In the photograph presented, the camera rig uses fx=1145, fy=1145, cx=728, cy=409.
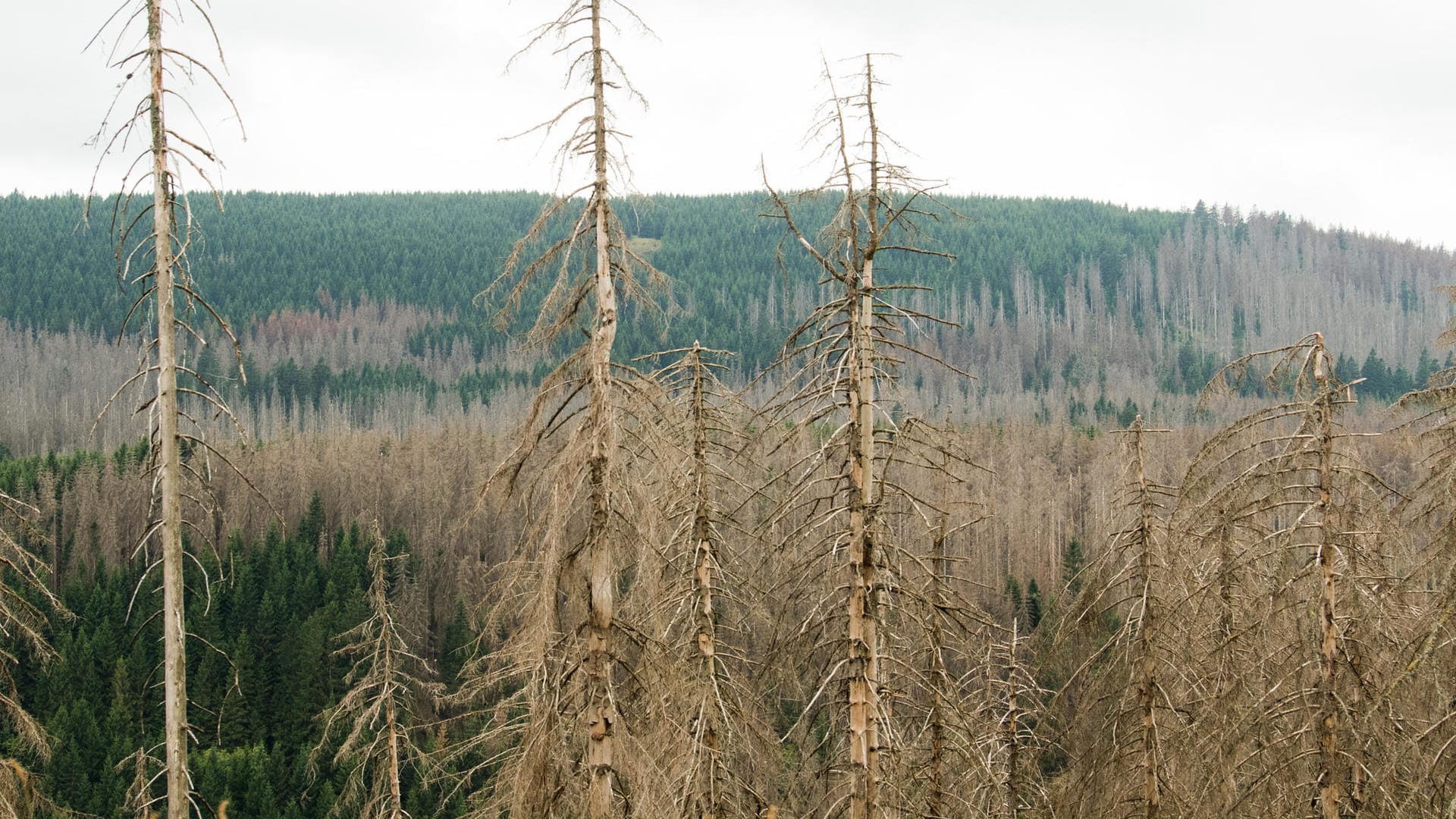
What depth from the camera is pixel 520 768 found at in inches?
Result: 365

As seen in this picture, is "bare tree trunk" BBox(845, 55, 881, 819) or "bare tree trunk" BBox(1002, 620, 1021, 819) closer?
"bare tree trunk" BBox(845, 55, 881, 819)

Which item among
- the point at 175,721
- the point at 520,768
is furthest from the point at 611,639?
the point at 175,721

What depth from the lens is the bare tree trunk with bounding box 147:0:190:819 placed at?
28.4 ft

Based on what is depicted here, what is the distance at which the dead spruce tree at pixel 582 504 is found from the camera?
9.05 m

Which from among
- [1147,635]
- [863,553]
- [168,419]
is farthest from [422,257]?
[863,553]

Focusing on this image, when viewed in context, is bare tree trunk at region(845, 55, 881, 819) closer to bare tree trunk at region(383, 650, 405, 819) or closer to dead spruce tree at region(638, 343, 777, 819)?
dead spruce tree at region(638, 343, 777, 819)

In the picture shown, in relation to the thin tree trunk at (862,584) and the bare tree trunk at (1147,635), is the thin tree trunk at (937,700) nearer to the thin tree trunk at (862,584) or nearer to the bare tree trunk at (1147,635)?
the bare tree trunk at (1147,635)

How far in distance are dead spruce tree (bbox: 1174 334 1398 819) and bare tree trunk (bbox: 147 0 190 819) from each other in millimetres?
8765

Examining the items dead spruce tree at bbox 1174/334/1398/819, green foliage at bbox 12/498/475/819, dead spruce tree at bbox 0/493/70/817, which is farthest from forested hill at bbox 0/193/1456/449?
A: dead spruce tree at bbox 1174/334/1398/819

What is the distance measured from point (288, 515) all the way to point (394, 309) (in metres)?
96.0

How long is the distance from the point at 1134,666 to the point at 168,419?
10776 mm

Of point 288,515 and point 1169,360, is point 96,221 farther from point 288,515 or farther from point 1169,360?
point 1169,360

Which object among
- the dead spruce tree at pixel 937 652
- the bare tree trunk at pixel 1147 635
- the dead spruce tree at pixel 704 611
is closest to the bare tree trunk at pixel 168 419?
the dead spruce tree at pixel 704 611

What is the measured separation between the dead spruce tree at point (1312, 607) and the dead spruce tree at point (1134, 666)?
6.05 feet
